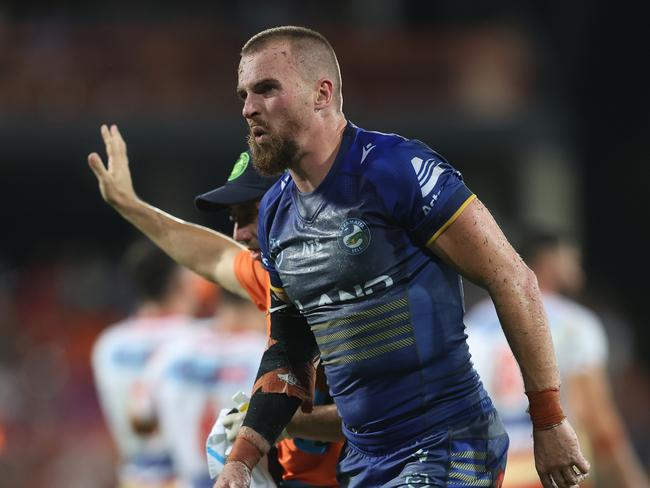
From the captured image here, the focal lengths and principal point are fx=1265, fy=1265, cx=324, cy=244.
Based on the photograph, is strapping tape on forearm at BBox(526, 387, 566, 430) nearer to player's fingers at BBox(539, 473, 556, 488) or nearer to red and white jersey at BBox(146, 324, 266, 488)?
player's fingers at BBox(539, 473, 556, 488)

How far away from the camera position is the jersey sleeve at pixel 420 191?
3623 millimetres

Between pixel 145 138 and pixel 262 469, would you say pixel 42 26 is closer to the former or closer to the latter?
pixel 145 138

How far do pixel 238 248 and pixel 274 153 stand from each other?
3.97ft

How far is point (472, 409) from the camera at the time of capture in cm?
391

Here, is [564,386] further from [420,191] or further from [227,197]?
[420,191]

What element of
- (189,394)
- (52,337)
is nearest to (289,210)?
(189,394)

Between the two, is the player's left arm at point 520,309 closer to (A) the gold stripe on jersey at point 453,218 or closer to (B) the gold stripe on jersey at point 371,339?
(A) the gold stripe on jersey at point 453,218

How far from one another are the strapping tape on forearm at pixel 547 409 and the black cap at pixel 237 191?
1.36 m

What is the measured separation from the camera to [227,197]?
451cm

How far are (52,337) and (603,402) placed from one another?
34.6ft

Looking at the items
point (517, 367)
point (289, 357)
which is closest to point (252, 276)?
point (289, 357)

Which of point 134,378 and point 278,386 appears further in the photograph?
point 134,378

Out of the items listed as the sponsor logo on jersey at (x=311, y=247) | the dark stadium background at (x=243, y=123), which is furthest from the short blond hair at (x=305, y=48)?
the dark stadium background at (x=243, y=123)

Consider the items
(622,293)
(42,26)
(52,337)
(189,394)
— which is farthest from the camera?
(622,293)
